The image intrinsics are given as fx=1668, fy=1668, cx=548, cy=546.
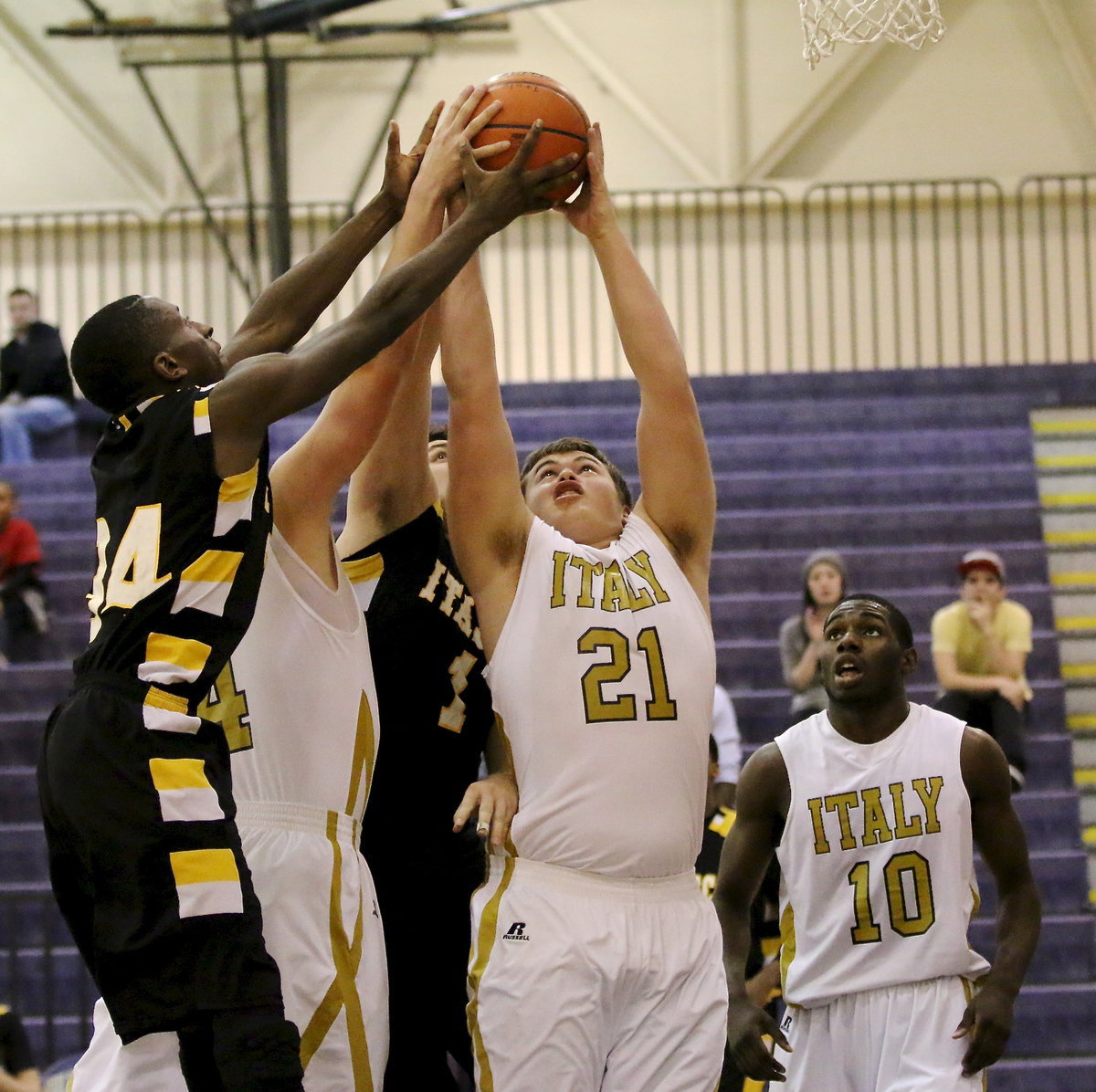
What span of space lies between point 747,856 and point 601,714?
1372 millimetres

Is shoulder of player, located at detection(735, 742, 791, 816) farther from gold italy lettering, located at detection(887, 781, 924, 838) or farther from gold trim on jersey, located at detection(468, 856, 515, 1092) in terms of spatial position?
gold trim on jersey, located at detection(468, 856, 515, 1092)

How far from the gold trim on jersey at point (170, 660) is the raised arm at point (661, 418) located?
1.23 metres

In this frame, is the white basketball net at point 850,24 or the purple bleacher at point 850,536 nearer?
the white basketball net at point 850,24

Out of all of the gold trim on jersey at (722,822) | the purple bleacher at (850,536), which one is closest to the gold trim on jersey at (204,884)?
the gold trim on jersey at (722,822)

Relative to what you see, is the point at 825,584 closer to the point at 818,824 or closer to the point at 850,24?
the point at 850,24

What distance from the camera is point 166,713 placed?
3.04 metres

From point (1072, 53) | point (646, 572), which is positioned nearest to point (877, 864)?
point (646, 572)

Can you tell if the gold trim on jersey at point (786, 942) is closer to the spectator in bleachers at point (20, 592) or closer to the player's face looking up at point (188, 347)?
the player's face looking up at point (188, 347)

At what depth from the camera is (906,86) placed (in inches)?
626

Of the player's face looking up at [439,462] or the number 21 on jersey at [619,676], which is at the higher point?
the player's face looking up at [439,462]

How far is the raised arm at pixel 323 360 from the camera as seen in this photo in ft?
10.1

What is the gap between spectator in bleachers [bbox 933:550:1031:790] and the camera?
847 cm

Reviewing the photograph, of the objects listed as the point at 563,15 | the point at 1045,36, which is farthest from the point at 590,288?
the point at 1045,36

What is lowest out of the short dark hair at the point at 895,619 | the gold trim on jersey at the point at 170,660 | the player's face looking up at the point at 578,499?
the gold trim on jersey at the point at 170,660
